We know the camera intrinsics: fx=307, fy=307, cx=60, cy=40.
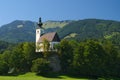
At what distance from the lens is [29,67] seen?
340 feet

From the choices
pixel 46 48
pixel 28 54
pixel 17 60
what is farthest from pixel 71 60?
pixel 17 60

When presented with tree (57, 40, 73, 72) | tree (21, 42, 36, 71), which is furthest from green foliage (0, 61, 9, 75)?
tree (57, 40, 73, 72)

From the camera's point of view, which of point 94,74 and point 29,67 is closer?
point 94,74

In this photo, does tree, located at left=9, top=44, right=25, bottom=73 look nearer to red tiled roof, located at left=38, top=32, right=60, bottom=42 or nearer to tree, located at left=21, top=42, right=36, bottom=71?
tree, located at left=21, top=42, right=36, bottom=71

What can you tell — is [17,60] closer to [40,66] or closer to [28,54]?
[28,54]

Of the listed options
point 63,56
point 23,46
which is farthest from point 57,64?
point 23,46

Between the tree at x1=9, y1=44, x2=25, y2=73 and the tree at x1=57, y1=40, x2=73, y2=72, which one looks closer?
the tree at x1=57, y1=40, x2=73, y2=72

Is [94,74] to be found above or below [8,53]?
below

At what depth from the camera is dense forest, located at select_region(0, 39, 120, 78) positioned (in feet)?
313

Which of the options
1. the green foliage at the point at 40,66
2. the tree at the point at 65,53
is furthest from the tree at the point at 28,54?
the tree at the point at 65,53

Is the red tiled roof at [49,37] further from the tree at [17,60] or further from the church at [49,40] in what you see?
the tree at [17,60]

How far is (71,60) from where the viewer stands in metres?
99.1

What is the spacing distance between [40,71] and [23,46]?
49.5 ft

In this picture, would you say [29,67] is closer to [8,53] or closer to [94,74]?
[8,53]
